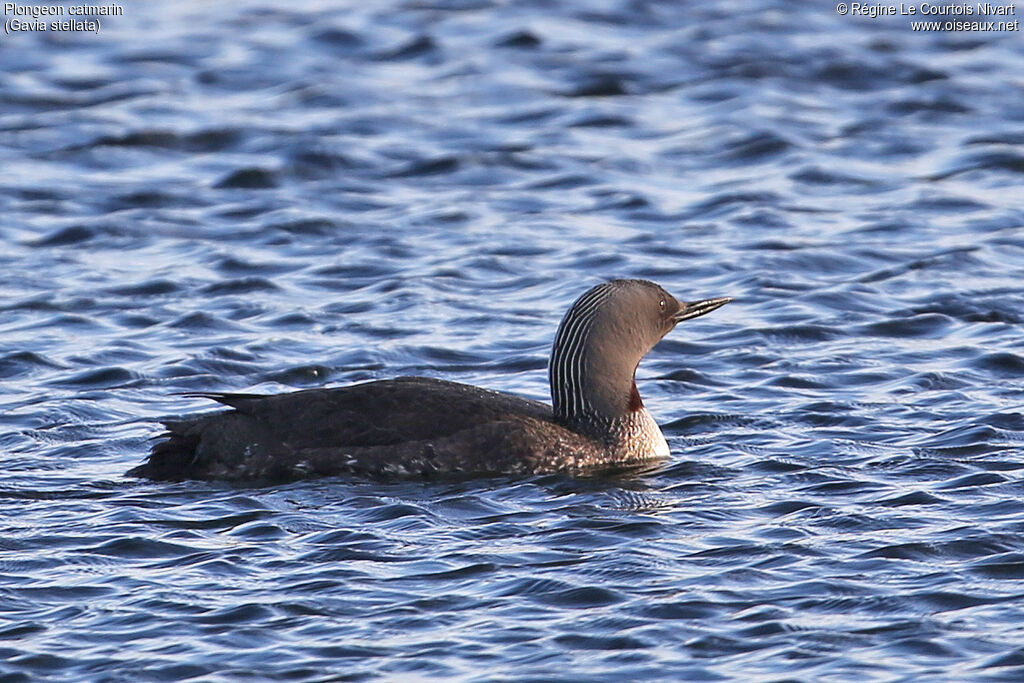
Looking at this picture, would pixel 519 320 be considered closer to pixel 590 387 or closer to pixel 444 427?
pixel 590 387

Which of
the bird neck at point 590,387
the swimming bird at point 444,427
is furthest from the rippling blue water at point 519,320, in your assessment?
the bird neck at point 590,387

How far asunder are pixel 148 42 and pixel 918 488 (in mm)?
11624

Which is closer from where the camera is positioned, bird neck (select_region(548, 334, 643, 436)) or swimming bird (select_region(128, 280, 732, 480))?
swimming bird (select_region(128, 280, 732, 480))

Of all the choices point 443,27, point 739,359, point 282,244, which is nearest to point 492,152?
point 282,244

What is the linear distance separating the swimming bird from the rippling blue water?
0.15m

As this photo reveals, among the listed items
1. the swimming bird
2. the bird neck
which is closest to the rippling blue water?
the swimming bird

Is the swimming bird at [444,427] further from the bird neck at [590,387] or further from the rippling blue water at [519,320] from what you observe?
the rippling blue water at [519,320]

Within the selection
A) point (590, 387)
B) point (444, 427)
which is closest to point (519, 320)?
point (590, 387)

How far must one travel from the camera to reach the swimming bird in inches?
336

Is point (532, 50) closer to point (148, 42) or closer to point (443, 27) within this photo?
point (443, 27)

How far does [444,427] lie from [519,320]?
2.90 metres

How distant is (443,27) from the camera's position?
18359 mm

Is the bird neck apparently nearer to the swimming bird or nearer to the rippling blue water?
the swimming bird

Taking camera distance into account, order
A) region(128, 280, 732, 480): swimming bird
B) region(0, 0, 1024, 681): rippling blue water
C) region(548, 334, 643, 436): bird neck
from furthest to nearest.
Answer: region(548, 334, 643, 436): bird neck < region(128, 280, 732, 480): swimming bird < region(0, 0, 1024, 681): rippling blue water
